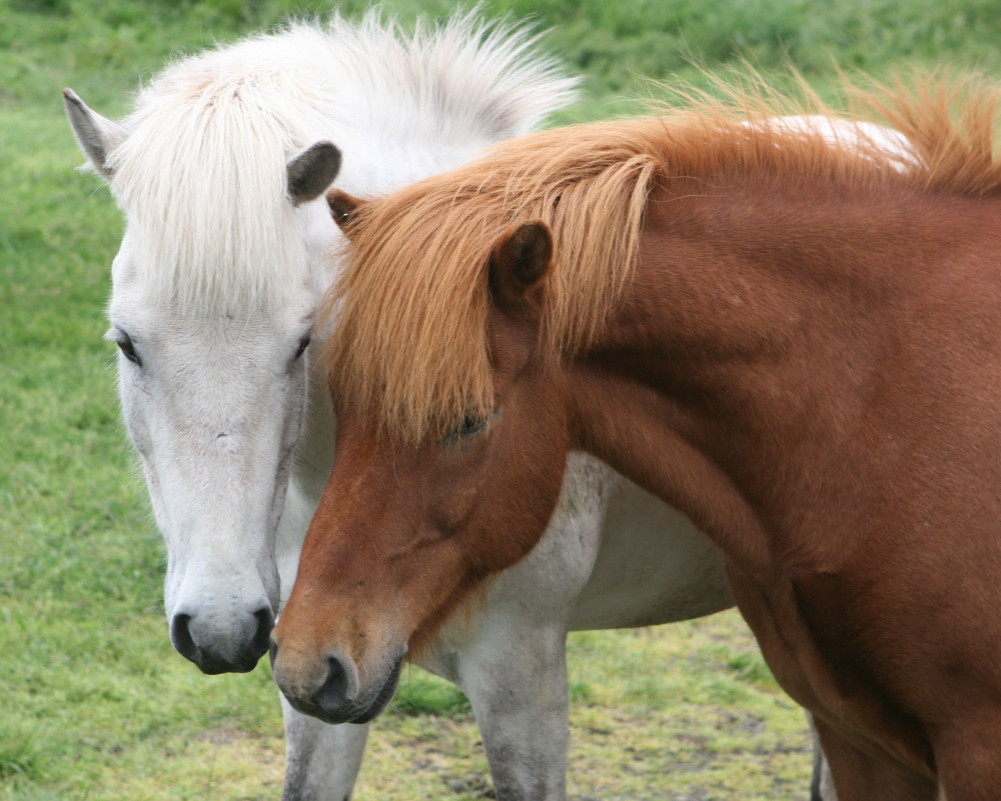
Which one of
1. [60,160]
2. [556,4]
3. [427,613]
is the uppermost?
[427,613]

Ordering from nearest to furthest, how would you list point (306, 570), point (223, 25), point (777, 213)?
point (306, 570) → point (777, 213) → point (223, 25)

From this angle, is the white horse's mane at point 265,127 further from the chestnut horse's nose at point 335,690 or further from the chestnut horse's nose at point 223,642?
the chestnut horse's nose at point 335,690

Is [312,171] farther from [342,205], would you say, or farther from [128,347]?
[128,347]

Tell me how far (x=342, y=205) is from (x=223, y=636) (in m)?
0.88

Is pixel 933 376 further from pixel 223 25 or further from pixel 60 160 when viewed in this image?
pixel 223 25

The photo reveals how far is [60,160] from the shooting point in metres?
9.00

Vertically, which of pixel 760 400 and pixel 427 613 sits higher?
pixel 760 400

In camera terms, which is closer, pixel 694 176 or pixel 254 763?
pixel 694 176

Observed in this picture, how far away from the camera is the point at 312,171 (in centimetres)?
249

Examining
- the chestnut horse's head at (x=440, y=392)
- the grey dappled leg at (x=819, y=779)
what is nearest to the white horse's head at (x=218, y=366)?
the chestnut horse's head at (x=440, y=392)

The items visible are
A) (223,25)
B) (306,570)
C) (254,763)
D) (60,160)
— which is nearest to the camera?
(306,570)

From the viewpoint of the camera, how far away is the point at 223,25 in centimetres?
1095

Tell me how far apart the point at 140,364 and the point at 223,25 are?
30.4 feet

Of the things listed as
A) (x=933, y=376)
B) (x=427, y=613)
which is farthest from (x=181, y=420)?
(x=933, y=376)
